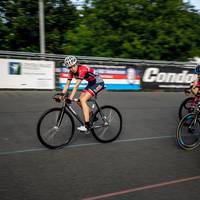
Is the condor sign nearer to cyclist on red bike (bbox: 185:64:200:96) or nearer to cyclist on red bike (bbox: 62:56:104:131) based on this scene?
cyclist on red bike (bbox: 185:64:200:96)

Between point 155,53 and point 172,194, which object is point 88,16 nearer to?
point 155,53

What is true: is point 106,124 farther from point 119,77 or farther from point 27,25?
point 27,25

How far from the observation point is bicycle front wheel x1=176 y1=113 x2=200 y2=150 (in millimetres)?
7352

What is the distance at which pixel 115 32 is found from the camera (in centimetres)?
3070

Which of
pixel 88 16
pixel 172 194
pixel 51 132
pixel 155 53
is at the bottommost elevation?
pixel 172 194

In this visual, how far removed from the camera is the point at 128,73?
1827 centimetres

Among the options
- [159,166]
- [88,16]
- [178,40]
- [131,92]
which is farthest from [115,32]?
[159,166]

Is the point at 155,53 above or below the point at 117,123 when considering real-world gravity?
above

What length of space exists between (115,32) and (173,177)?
84.9ft

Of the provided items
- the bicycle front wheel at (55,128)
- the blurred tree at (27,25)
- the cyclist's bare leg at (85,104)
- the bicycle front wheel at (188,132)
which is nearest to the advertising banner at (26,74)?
the cyclist's bare leg at (85,104)

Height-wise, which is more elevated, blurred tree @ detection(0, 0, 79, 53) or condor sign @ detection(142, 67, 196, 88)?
blurred tree @ detection(0, 0, 79, 53)

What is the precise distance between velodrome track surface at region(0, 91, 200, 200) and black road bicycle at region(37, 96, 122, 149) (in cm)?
22

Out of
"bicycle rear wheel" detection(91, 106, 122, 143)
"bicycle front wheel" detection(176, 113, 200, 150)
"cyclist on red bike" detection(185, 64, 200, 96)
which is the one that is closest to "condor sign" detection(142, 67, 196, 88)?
"cyclist on red bike" detection(185, 64, 200, 96)

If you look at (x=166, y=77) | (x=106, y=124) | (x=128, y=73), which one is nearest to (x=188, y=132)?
(x=106, y=124)
